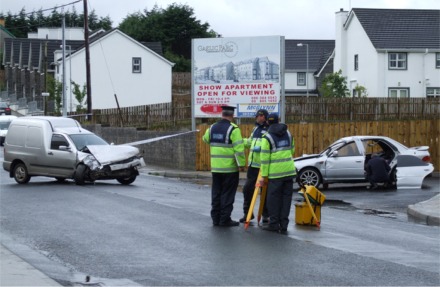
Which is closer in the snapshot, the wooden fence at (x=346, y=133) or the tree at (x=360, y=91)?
the wooden fence at (x=346, y=133)

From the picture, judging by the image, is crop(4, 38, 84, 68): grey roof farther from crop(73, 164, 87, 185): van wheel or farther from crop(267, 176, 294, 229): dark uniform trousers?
crop(267, 176, 294, 229): dark uniform trousers

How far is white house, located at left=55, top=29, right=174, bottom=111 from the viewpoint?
240ft

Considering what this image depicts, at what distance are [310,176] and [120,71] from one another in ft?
167

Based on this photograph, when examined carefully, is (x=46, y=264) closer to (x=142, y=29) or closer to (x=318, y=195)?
(x=318, y=195)

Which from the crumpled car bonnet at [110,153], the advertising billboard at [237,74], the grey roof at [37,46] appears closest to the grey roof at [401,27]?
the grey roof at [37,46]

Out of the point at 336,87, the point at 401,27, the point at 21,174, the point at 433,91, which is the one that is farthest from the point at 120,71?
the point at 21,174

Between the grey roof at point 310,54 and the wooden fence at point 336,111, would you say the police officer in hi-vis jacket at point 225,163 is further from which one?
the grey roof at point 310,54

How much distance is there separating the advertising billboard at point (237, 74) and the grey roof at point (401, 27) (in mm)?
30558

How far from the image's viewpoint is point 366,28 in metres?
63.0

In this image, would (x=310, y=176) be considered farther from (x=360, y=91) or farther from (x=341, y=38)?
(x=341, y=38)

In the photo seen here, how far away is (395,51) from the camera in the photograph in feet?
202

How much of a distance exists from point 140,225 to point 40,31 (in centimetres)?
9497

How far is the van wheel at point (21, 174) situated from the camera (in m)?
24.9

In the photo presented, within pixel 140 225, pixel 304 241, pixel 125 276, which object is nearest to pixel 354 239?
pixel 304 241
